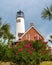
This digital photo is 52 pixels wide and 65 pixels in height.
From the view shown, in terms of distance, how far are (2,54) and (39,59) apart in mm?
8301

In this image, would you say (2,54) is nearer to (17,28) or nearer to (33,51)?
(33,51)

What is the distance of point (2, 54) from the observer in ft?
102

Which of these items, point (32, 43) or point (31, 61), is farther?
point (32, 43)

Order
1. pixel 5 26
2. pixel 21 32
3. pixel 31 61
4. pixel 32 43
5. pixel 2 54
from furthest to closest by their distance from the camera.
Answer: pixel 21 32 < pixel 5 26 < pixel 2 54 < pixel 32 43 < pixel 31 61

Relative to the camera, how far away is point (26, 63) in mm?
23688

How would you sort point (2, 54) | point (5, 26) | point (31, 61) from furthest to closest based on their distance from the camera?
point (5, 26), point (2, 54), point (31, 61)

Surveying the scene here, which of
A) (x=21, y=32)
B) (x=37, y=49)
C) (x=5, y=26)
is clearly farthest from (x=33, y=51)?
(x=21, y=32)

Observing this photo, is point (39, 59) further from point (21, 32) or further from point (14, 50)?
point (21, 32)

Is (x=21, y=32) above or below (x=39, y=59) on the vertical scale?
above

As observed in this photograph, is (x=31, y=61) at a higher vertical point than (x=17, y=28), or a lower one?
lower

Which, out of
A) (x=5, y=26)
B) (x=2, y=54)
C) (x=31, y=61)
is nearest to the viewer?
(x=31, y=61)

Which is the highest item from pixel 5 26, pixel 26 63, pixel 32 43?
pixel 5 26

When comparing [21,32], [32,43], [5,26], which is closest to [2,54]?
[5,26]

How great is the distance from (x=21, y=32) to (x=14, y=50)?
47678 mm
